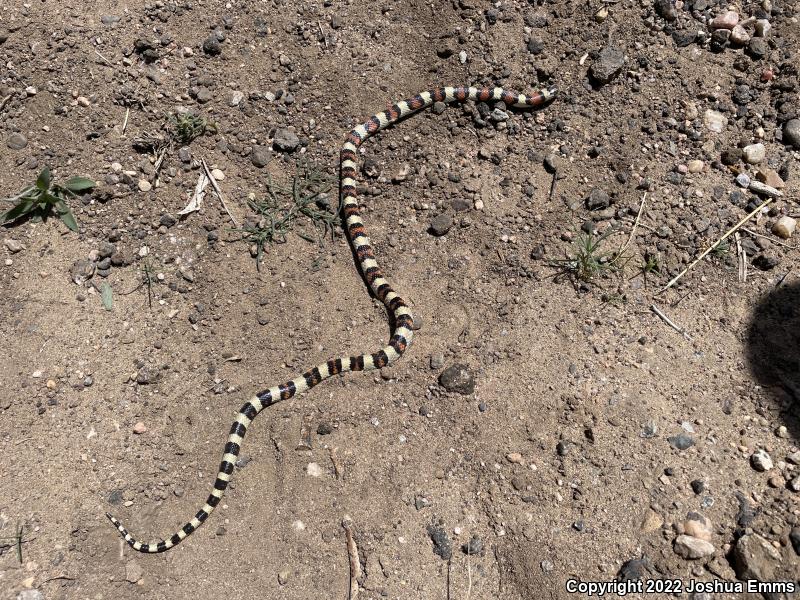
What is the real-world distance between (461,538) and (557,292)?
2463mm

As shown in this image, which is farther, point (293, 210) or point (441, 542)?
point (293, 210)

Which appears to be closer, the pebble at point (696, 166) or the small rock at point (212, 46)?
the pebble at point (696, 166)

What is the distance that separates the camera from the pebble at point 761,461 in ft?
14.5

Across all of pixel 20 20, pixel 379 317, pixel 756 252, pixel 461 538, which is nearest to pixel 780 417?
pixel 756 252

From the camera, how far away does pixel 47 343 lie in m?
5.21

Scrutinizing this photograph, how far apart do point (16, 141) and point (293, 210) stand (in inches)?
114

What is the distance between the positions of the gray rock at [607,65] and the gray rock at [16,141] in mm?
6104

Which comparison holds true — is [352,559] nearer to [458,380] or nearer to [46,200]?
[458,380]

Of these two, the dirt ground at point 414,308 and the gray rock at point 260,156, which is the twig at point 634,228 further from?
the gray rock at point 260,156

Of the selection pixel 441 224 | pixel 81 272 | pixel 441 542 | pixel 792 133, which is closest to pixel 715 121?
pixel 792 133

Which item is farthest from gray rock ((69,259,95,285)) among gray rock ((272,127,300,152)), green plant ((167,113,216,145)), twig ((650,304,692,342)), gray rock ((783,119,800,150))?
gray rock ((783,119,800,150))

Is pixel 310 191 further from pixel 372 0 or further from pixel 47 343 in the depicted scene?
pixel 47 343

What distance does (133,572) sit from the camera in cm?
449

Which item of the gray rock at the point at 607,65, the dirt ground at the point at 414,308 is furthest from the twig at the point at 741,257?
the gray rock at the point at 607,65
